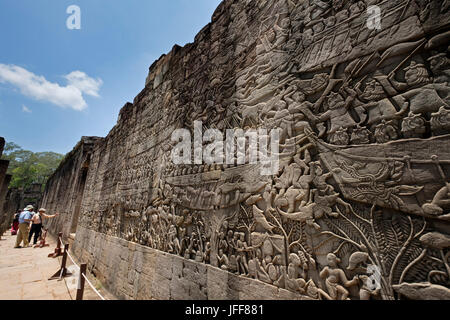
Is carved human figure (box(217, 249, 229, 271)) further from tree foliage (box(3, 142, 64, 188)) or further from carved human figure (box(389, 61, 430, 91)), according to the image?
tree foliage (box(3, 142, 64, 188))

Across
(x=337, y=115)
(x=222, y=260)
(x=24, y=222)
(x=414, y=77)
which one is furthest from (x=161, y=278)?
(x=24, y=222)

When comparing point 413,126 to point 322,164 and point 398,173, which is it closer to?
point 398,173

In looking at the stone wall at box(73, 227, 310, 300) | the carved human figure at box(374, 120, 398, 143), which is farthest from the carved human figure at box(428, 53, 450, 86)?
the stone wall at box(73, 227, 310, 300)

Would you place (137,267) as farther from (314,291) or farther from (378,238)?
(378,238)

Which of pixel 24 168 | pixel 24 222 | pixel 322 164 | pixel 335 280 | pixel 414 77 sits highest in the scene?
pixel 24 168

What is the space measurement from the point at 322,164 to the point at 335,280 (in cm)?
80

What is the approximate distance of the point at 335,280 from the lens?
142 cm

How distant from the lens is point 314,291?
4.96 feet

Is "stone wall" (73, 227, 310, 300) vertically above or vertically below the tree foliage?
below

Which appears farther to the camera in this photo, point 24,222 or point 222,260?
point 24,222

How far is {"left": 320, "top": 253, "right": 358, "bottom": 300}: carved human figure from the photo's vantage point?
1376mm

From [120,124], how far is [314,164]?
612 cm

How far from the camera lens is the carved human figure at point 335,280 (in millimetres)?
1376
